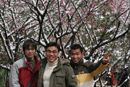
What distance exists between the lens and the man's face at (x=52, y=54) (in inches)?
83.6

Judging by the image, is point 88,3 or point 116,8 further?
point 88,3

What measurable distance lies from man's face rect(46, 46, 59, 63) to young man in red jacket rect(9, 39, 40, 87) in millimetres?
273

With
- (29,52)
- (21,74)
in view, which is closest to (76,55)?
(29,52)

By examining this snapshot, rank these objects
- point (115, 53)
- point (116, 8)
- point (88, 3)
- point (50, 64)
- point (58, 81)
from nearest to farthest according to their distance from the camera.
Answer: point (58, 81), point (50, 64), point (116, 8), point (88, 3), point (115, 53)

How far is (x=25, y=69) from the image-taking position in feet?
7.23

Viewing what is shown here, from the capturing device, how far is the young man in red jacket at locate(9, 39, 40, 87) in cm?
210

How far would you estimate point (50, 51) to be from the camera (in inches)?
85.4

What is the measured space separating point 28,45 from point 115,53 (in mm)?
4363

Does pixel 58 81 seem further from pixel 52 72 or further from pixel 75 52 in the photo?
pixel 75 52

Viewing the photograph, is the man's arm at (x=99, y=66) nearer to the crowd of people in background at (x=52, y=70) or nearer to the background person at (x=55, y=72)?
the crowd of people in background at (x=52, y=70)

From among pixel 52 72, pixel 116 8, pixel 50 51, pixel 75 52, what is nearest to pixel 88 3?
pixel 116 8

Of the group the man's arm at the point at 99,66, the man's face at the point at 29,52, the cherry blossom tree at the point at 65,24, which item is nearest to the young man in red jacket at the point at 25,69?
the man's face at the point at 29,52

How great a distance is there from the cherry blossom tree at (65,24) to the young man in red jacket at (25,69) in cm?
117

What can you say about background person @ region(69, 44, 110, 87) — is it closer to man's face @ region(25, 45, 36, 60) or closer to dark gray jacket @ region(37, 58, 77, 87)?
dark gray jacket @ region(37, 58, 77, 87)
